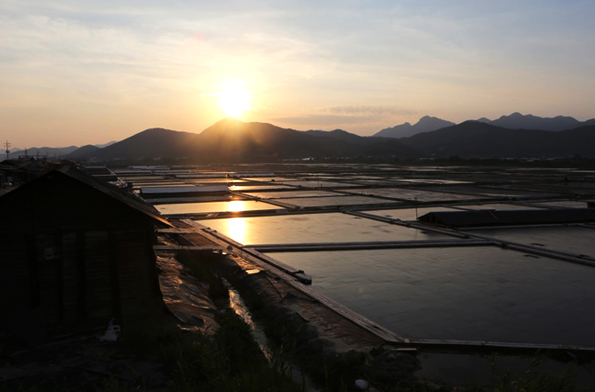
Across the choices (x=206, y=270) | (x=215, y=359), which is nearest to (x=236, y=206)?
(x=206, y=270)

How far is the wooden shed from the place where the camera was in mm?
9531

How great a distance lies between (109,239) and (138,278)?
3.86 ft

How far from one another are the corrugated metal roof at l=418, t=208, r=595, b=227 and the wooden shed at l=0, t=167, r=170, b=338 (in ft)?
54.9

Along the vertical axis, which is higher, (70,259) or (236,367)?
(70,259)

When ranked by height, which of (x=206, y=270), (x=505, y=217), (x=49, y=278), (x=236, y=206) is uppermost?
(x=49, y=278)

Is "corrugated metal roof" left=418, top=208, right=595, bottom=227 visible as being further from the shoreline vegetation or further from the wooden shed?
the wooden shed

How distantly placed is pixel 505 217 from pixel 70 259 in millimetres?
21578

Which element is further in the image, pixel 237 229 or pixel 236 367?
pixel 237 229

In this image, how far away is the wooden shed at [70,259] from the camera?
31.3 ft

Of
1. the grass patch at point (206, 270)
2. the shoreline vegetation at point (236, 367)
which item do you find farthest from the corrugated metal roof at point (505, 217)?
the shoreline vegetation at point (236, 367)

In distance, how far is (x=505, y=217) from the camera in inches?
933

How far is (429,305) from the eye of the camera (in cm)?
1120

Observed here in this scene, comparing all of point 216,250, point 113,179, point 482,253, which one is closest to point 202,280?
point 216,250

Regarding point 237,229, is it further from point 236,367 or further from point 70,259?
point 236,367
